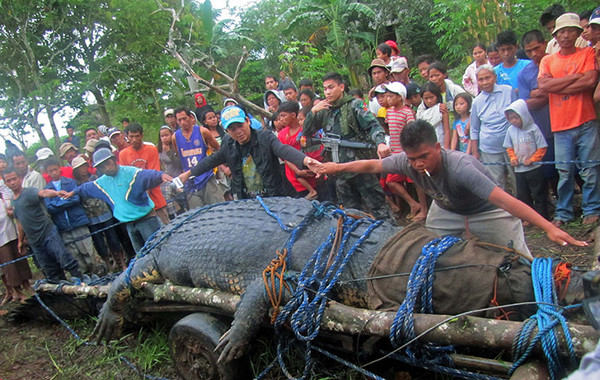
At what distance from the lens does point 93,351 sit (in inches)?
157

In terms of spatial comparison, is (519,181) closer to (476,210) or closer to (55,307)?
(476,210)

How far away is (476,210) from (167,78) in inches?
618

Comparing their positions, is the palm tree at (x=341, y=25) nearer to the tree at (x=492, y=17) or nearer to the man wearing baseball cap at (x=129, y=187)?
the tree at (x=492, y=17)

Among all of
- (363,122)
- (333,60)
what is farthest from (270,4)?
(363,122)

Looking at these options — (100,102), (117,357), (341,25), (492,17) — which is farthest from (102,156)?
(100,102)

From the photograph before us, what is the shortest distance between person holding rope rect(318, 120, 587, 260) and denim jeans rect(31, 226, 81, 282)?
3.72 m

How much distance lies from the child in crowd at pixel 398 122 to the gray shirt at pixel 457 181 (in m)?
1.96

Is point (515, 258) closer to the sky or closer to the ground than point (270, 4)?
closer to the ground

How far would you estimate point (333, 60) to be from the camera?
13.4 meters

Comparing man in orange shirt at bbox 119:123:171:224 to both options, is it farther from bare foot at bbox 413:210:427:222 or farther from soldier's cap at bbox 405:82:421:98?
soldier's cap at bbox 405:82:421:98

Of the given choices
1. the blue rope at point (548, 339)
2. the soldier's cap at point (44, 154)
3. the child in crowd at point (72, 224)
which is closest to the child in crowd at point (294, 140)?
the child in crowd at point (72, 224)

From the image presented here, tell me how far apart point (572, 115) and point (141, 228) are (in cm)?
482

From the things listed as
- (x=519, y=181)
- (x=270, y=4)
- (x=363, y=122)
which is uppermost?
(x=270, y=4)

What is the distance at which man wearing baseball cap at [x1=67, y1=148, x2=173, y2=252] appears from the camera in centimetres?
482
